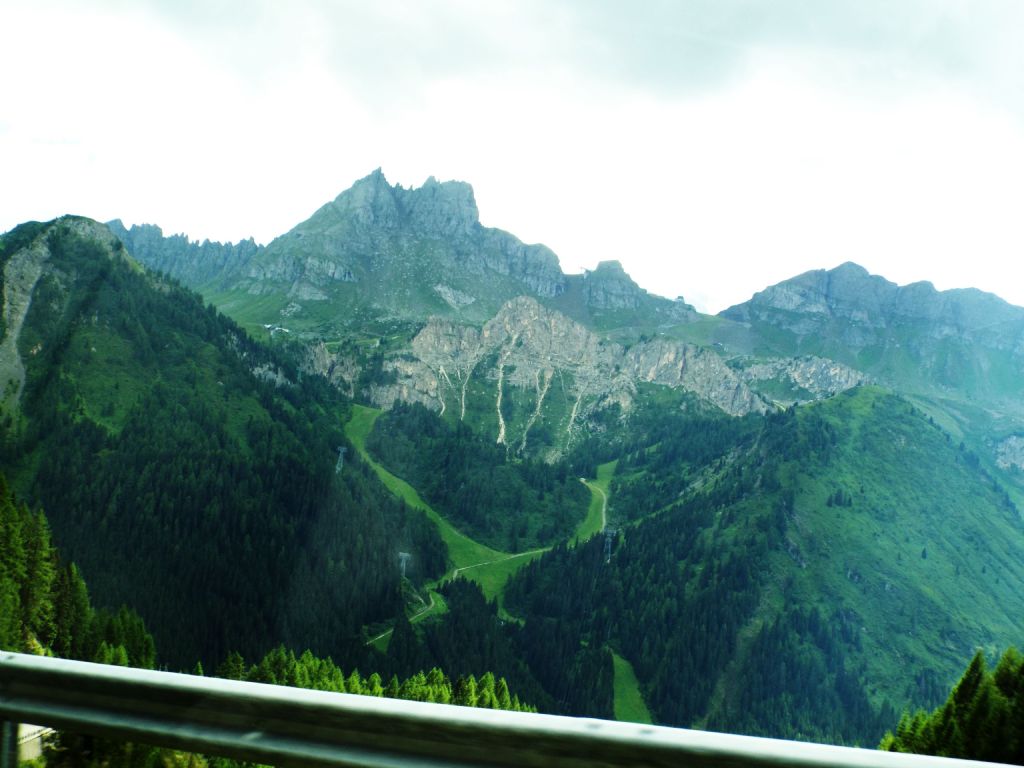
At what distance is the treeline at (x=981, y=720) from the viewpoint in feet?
64.3

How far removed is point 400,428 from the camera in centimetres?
19788

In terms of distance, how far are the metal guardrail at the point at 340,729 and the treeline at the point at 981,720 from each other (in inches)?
758

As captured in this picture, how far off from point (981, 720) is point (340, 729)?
81.9ft

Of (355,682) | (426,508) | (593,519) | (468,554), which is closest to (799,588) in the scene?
(593,519)

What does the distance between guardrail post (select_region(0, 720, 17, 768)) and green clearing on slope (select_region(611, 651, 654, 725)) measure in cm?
11498

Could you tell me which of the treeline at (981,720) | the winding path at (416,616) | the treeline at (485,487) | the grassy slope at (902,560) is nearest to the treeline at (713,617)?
the grassy slope at (902,560)

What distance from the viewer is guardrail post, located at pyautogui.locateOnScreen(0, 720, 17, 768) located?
3256 millimetres

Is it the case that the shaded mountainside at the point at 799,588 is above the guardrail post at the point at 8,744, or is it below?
below

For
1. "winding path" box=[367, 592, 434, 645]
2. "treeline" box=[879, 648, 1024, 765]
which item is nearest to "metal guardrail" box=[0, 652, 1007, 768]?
"treeline" box=[879, 648, 1024, 765]

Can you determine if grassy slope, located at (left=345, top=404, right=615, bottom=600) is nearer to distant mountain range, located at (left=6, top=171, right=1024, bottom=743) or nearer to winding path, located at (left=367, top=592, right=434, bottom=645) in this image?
distant mountain range, located at (left=6, top=171, right=1024, bottom=743)

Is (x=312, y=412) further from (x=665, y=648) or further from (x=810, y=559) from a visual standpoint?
(x=810, y=559)

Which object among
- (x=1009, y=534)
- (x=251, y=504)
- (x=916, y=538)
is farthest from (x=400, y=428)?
(x=1009, y=534)

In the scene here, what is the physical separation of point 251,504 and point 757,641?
9698cm

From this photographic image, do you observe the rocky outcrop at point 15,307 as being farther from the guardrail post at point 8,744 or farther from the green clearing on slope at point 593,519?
the guardrail post at point 8,744
